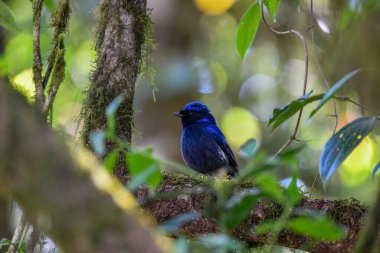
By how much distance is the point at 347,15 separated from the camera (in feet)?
13.1

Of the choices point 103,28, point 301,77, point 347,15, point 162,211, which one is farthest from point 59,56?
point 301,77

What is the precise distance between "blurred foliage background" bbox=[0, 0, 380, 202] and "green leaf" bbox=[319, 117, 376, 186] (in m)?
3.08

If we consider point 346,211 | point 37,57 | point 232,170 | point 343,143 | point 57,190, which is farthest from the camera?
point 232,170

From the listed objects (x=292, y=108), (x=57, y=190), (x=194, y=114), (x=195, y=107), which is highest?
(x=195, y=107)

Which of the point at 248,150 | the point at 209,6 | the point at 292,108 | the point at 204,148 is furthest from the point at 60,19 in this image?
the point at 209,6

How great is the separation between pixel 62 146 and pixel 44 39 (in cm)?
668

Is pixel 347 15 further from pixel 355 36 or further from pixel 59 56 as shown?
pixel 355 36

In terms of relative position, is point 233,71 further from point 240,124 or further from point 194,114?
point 194,114

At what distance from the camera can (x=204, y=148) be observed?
6590 mm

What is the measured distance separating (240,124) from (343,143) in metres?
7.15

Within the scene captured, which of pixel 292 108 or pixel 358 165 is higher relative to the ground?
pixel 358 165

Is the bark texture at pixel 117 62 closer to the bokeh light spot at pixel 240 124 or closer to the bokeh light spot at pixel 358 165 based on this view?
the bokeh light spot at pixel 358 165

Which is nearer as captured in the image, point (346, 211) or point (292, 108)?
point (292, 108)

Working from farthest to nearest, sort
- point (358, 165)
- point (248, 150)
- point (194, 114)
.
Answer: point (358, 165) → point (194, 114) → point (248, 150)
